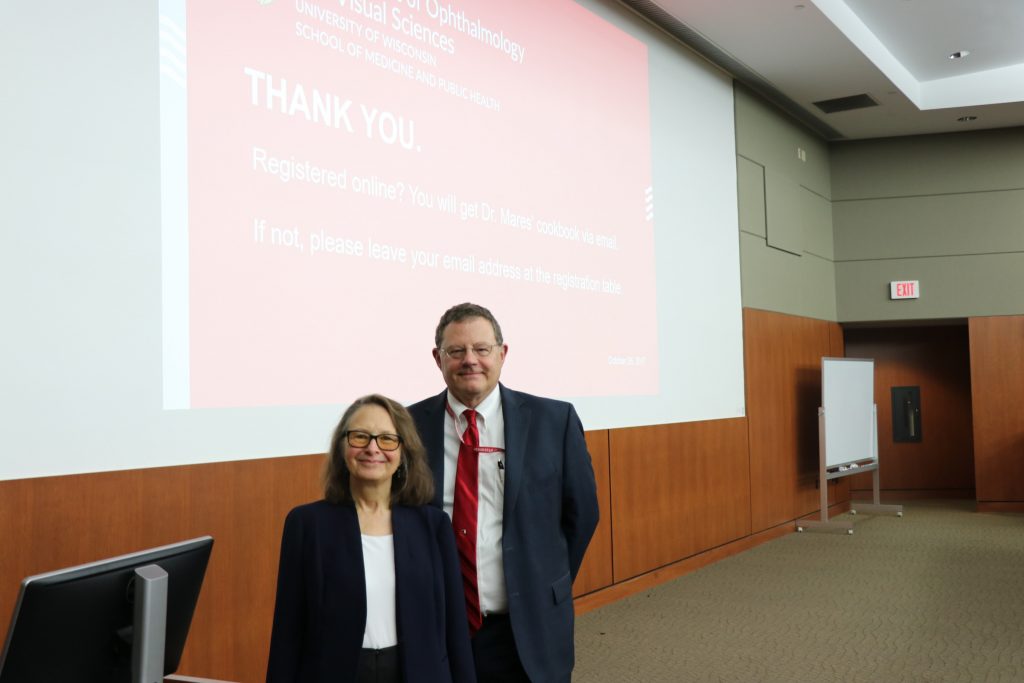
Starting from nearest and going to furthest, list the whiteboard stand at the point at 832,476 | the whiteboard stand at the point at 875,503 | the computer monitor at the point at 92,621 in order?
the computer monitor at the point at 92,621, the whiteboard stand at the point at 832,476, the whiteboard stand at the point at 875,503

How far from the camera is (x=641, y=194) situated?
20.4 feet

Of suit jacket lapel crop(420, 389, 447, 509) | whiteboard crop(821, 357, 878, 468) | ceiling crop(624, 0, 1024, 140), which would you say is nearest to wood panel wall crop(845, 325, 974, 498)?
whiteboard crop(821, 357, 878, 468)

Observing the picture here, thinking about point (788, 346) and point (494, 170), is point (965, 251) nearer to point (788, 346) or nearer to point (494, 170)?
point (788, 346)

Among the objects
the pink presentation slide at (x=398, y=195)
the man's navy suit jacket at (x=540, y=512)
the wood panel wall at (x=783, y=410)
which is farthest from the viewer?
the wood panel wall at (x=783, y=410)

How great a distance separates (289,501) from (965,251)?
8085mm

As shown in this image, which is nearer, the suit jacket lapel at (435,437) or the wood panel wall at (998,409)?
the suit jacket lapel at (435,437)

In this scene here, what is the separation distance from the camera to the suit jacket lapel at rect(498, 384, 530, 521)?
2221mm

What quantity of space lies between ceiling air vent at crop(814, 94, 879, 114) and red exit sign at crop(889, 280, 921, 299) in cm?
195

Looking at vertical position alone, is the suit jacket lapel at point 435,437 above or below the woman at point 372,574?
above


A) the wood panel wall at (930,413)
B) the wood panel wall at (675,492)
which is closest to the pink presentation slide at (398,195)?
the wood panel wall at (675,492)

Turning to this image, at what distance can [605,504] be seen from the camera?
228 inches

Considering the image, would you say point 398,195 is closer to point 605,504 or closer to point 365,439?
point 365,439

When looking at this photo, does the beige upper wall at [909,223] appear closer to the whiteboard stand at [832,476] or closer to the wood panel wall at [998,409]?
the wood panel wall at [998,409]

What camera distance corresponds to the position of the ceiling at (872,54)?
21.8ft
